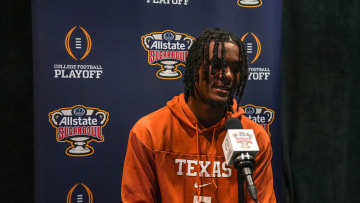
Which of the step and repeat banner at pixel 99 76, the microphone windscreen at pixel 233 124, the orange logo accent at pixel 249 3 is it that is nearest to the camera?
the microphone windscreen at pixel 233 124

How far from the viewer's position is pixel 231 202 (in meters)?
1.30

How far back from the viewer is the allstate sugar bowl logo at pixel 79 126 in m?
1.76

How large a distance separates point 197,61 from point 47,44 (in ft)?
3.02

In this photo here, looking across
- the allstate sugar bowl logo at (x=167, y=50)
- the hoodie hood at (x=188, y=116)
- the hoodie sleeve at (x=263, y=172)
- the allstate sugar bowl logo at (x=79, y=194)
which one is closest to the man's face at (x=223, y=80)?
the hoodie hood at (x=188, y=116)

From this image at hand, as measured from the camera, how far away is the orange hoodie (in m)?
1.27

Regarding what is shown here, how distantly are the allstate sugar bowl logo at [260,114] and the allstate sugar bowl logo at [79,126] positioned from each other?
84 cm

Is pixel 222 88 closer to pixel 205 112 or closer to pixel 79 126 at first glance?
pixel 205 112

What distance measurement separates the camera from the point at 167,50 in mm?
1857

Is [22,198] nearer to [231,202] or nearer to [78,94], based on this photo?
[78,94]

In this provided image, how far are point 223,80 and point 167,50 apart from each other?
75 centimetres

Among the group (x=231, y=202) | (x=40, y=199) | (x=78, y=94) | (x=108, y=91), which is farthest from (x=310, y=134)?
(x=40, y=199)

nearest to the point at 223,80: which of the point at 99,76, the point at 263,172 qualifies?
the point at 263,172

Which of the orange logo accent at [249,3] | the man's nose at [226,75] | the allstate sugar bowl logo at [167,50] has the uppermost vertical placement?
the orange logo accent at [249,3]

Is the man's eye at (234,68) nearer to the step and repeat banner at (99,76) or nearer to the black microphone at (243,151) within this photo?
the black microphone at (243,151)
